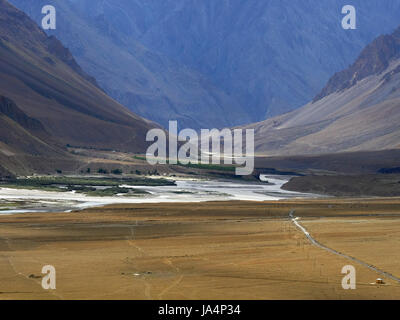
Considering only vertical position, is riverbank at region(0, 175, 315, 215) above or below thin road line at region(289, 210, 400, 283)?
above

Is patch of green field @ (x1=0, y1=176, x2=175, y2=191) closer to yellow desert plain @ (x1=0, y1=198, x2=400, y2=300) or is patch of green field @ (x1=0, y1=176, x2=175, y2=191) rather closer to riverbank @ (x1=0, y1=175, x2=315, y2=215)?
riverbank @ (x1=0, y1=175, x2=315, y2=215)

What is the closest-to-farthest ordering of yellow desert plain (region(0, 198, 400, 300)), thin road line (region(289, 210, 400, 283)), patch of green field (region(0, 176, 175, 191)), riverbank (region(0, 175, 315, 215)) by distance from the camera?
1. yellow desert plain (region(0, 198, 400, 300))
2. thin road line (region(289, 210, 400, 283))
3. riverbank (region(0, 175, 315, 215))
4. patch of green field (region(0, 176, 175, 191))

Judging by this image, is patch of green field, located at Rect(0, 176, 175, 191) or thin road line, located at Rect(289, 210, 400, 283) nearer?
thin road line, located at Rect(289, 210, 400, 283)

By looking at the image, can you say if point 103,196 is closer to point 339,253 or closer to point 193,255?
point 193,255

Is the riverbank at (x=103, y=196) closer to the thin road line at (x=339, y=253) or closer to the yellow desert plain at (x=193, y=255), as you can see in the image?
the yellow desert plain at (x=193, y=255)

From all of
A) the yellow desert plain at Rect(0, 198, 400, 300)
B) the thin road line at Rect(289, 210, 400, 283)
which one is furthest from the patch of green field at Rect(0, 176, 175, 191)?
the thin road line at Rect(289, 210, 400, 283)

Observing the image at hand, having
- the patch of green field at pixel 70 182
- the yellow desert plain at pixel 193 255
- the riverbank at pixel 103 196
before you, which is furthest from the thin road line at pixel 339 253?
the patch of green field at pixel 70 182

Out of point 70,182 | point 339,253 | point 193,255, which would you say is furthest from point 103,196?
point 339,253
